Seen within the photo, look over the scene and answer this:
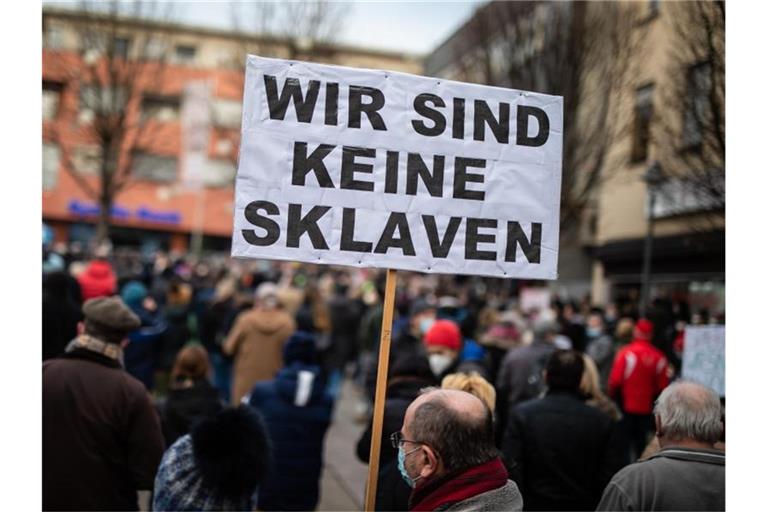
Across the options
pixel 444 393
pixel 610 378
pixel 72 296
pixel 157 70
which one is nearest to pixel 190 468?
pixel 444 393

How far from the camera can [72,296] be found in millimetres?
8062

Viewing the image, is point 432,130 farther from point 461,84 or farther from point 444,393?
point 444,393

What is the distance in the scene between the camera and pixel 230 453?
383cm

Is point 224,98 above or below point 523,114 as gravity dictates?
above

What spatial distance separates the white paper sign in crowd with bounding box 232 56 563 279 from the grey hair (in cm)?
100

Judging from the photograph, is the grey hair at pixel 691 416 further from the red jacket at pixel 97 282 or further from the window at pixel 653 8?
the window at pixel 653 8

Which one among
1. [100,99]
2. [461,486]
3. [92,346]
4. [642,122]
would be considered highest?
[100,99]

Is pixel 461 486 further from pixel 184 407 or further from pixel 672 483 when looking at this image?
pixel 184 407

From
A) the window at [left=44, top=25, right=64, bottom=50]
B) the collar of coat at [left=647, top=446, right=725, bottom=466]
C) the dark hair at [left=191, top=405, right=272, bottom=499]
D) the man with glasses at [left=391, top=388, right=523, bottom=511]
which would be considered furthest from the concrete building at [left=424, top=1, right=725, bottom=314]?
the man with glasses at [left=391, top=388, right=523, bottom=511]

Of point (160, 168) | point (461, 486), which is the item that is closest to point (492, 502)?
point (461, 486)

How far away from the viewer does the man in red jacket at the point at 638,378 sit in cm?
938

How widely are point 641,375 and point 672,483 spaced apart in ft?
20.2

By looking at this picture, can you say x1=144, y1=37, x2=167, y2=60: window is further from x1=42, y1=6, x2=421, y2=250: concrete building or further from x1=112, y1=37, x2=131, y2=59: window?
x1=42, y1=6, x2=421, y2=250: concrete building

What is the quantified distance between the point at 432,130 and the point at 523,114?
50cm
